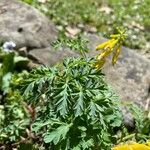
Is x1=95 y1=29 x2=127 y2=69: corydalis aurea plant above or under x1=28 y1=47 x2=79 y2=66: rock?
above

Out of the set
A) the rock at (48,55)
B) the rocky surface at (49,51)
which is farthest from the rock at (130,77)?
the rock at (48,55)

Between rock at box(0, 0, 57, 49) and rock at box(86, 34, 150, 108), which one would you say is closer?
rock at box(86, 34, 150, 108)

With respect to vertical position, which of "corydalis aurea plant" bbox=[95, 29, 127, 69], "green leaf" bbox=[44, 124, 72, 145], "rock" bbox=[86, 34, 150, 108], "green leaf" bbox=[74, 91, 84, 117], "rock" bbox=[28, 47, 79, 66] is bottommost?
"rock" bbox=[86, 34, 150, 108]

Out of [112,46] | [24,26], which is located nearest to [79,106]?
[112,46]

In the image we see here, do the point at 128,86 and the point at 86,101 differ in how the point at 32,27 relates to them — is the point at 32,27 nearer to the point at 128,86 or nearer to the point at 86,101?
the point at 128,86

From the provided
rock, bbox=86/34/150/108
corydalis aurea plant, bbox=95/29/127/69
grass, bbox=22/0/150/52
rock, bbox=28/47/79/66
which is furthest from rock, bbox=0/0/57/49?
corydalis aurea plant, bbox=95/29/127/69

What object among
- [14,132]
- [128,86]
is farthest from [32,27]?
[14,132]

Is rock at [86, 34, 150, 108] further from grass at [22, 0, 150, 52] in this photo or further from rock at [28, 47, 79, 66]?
grass at [22, 0, 150, 52]

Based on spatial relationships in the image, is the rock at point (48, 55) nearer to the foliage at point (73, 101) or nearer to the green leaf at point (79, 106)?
the foliage at point (73, 101)
